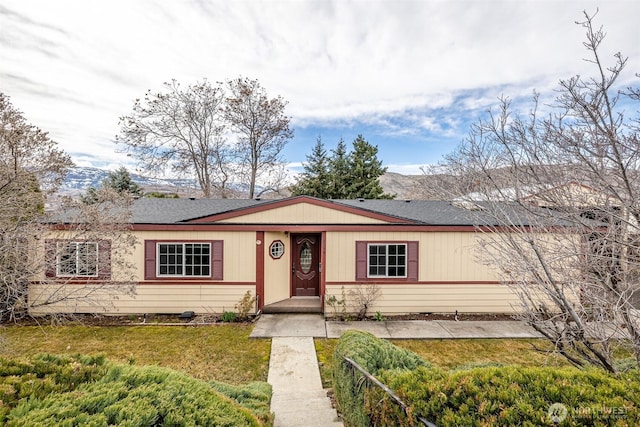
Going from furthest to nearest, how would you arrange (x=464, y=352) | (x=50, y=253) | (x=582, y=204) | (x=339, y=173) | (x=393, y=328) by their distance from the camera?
A: (x=339, y=173), (x=393, y=328), (x=50, y=253), (x=464, y=352), (x=582, y=204)

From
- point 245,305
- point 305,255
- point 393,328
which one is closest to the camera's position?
point 393,328

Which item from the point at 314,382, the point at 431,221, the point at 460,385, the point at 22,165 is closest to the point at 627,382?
the point at 460,385

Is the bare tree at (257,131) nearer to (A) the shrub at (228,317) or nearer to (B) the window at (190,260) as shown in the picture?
(B) the window at (190,260)

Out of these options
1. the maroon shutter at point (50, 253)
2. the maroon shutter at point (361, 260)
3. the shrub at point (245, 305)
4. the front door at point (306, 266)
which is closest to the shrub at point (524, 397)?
the maroon shutter at point (361, 260)

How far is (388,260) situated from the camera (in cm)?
930

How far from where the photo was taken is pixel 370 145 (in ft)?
79.2

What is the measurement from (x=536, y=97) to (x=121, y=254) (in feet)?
34.2

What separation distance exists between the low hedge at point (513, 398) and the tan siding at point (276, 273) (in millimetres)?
6959

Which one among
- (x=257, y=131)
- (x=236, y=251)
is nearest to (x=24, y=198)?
(x=236, y=251)

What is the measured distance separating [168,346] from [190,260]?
274 centimetres

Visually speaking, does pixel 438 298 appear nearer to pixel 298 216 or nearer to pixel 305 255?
pixel 305 255

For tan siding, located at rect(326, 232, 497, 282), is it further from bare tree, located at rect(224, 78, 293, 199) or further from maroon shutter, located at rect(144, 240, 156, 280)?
bare tree, located at rect(224, 78, 293, 199)

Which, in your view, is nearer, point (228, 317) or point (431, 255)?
point (228, 317)

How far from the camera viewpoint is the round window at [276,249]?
9677 millimetres
